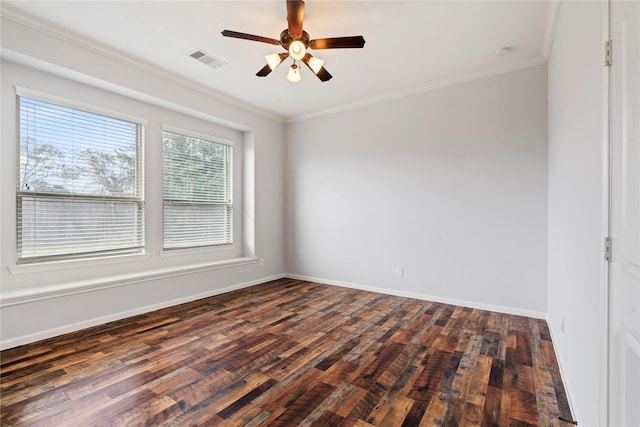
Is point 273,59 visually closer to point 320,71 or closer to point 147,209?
point 320,71

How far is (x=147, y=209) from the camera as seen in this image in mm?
3779

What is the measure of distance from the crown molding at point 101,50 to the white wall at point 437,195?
1730 millimetres

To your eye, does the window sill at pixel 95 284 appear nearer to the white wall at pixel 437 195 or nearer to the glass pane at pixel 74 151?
the glass pane at pixel 74 151

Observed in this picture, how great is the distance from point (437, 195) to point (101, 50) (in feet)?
13.9

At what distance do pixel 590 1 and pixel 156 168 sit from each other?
4335 mm

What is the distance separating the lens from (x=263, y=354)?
247 cm

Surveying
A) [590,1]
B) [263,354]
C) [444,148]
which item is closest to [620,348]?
[590,1]

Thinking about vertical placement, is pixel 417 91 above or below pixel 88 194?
above

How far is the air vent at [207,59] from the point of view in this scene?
3.16 meters

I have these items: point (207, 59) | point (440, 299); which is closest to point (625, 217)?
point (440, 299)

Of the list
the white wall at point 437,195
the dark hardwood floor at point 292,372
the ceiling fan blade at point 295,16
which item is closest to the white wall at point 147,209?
the dark hardwood floor at point 292,372

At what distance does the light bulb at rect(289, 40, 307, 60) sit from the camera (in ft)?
8.21

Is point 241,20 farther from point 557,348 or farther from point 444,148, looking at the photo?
point 557,348

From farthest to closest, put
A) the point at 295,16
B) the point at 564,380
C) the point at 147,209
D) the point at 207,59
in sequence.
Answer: the point at 147,209 → the point at 207,59 → the point at 295,16 → the point at 564,380
